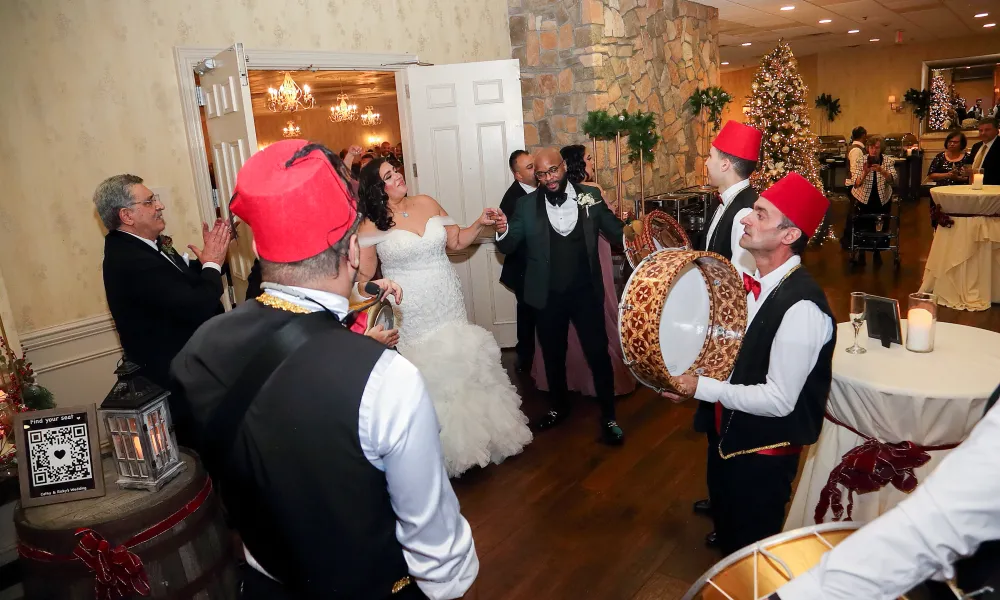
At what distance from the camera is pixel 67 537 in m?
1.80

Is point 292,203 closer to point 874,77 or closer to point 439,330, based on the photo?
point 439,330

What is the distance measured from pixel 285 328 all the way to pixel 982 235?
21.4 ft

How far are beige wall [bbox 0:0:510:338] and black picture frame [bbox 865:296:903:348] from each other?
3863 millimetres

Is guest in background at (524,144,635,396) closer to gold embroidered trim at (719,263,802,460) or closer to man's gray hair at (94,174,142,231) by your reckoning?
gold embroidered trim at (719,263,802,460)

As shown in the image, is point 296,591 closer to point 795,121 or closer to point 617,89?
point 617,89

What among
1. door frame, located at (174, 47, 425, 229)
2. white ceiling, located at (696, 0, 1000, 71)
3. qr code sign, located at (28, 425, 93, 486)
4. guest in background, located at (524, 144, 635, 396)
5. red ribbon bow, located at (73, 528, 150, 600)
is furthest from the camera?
white ceiling, located at (696, 0, 1000, 71)

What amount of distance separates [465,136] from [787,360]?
393cm

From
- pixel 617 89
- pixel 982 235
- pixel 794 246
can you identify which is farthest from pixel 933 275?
pixel 794 246

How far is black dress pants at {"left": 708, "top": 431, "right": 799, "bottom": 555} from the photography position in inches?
Result: 82.6

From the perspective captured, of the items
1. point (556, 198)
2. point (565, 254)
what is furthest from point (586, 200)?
point (565, 254)

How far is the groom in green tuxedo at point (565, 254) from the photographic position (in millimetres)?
3732

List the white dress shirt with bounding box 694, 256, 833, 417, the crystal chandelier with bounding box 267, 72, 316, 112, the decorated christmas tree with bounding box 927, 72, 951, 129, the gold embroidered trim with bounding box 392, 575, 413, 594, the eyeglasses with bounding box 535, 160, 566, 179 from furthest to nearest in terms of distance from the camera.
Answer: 1. the decorated christmas tree with bounding box 927, 72, 951, 129
2. the crystal chandelier with bounding box 267, 72, 316, 112
3. the eyeglasses with bounding box 535, 160, 566, 179
4. the white dress shirt with bounding box 694, 256, 833, 417
5. the gold embroidered trim with bounding box 392, 575, 413, 594

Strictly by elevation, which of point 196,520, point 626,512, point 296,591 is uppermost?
point 296,591

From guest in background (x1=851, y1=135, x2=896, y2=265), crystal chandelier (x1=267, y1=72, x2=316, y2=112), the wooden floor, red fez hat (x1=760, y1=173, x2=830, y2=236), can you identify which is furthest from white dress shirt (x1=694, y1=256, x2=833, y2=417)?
crystal chandelier (x1=267, y1=72, x2=316, y2=112)
